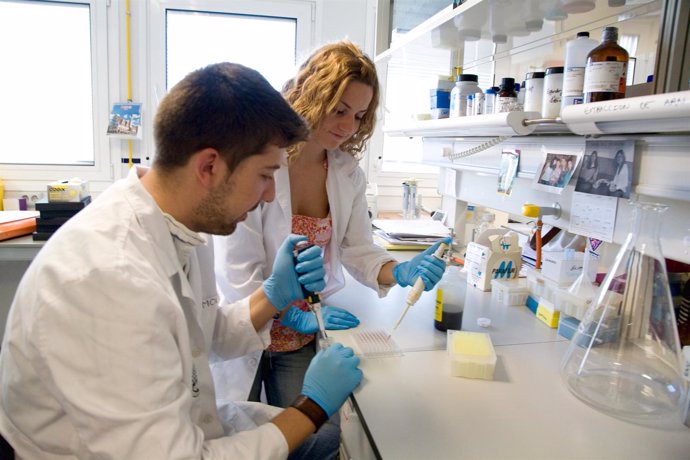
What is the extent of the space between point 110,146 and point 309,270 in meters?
2.52

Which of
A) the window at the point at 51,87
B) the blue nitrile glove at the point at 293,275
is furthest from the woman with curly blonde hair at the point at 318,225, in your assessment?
the window at the point at 51,87

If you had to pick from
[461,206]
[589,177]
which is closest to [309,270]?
[589,177]

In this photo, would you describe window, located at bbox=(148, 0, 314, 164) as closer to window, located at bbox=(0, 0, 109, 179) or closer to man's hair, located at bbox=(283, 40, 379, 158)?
window, located at bbox=(0, 0, 109, 179)

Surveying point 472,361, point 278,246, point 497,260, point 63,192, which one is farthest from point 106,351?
point 63,192

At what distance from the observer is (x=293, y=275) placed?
1.15 metres

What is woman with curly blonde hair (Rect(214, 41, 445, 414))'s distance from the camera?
134cm

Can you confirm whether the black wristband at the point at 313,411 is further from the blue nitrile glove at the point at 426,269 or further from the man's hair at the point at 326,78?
the man's hair at the point at 326,78

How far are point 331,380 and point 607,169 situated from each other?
0.85m

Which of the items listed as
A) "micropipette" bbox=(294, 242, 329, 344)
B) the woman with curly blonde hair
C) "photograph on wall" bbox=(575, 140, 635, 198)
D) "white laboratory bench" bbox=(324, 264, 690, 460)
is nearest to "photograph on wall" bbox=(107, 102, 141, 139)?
the woman with curly blonde hair

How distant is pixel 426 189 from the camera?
11.0 ft

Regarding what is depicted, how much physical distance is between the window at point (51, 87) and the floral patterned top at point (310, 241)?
7.23ft

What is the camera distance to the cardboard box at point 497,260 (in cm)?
145

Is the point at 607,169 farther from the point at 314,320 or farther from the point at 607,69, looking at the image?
the point at 314,320

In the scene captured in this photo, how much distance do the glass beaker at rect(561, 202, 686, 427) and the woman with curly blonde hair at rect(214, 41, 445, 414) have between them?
1.29 feet
